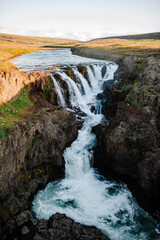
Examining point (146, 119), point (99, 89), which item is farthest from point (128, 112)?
point (99, 89)

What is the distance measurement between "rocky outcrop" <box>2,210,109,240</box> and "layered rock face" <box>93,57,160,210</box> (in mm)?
4802

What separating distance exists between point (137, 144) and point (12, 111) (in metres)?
11.3

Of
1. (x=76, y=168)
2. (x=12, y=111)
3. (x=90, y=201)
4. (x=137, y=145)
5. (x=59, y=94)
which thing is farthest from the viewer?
(x=59, y=94)

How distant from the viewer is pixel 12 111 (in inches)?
592

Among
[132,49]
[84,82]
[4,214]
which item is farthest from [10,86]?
[132,49]

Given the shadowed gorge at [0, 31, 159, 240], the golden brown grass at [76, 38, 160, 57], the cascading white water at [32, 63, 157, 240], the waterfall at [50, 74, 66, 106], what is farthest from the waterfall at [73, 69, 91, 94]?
the golden brown grass at [76, 38, 160, 57]

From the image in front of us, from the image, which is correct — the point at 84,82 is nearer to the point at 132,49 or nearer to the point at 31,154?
the point at 31,154

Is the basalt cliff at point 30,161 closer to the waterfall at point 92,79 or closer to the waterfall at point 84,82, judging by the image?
the waterfall at point 84,82

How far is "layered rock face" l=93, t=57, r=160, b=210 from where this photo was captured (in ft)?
40.4

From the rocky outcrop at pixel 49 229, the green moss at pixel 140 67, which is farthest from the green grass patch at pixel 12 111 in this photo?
the green moss at pixel 140 67

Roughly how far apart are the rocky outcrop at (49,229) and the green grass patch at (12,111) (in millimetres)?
5668

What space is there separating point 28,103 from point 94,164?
9627 mm

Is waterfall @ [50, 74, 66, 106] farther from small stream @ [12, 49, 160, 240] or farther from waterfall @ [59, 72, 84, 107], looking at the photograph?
small stream @ [12, 49, 160, 240]

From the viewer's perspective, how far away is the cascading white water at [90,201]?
11191mm
